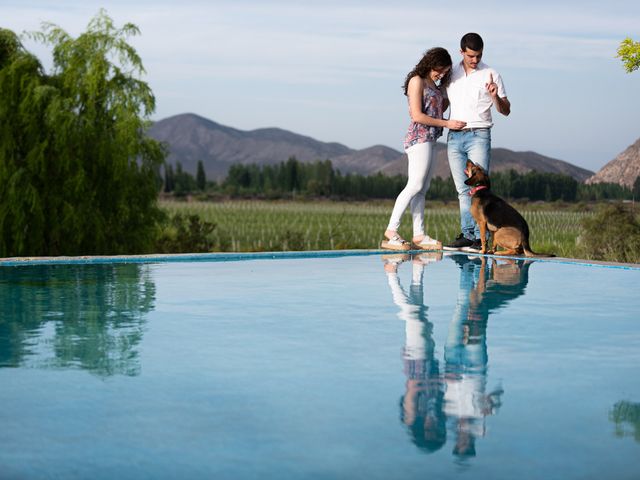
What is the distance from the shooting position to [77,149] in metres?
15.3

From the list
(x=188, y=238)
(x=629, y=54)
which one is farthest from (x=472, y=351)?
(x=629, y=54)

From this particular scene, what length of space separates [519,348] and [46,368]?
2.19m

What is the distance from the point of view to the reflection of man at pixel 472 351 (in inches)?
126

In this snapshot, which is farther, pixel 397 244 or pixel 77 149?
pixel 77 149

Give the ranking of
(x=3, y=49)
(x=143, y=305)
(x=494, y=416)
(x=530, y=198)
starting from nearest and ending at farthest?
1. (x=494, y=416)
2. (x=143, y=305)
3. (x=3, y=49)
4. (x=530, y=198)

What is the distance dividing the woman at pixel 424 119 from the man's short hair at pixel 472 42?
32 cm

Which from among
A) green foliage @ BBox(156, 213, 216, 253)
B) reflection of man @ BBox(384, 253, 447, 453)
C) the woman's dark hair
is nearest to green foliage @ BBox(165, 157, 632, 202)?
green foliage @ BBox(156, 213, 216, 253)

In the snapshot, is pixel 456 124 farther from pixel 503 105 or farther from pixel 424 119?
pixel 503 105

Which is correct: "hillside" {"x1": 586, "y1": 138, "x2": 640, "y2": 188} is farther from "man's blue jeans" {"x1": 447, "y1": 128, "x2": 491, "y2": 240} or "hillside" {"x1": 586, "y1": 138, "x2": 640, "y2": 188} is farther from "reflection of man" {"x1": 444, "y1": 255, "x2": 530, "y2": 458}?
"reflection of man" {"x1": 444, "y1": 255, "x2": 530, "y2": 458}

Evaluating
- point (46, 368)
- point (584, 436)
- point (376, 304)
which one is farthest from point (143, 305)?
point (584, 436)

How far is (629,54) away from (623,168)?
117 meters

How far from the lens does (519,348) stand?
4543 millimetres

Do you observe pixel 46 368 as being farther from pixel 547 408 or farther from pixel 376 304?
pixel 376 304

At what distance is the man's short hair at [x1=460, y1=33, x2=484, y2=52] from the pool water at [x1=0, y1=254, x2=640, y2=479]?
2712 mm
